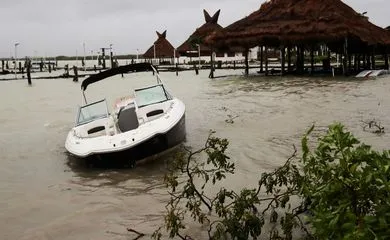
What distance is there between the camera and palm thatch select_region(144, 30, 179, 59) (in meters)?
70.9

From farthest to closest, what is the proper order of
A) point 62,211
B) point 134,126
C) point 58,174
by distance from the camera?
point 134,126 < point 58,174 < point 62,211

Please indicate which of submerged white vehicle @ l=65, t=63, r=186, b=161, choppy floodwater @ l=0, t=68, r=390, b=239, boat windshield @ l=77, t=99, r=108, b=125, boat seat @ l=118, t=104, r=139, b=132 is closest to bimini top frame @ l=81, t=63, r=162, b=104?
submerged white vehicle @ l=65, t=63, r=186, b=161

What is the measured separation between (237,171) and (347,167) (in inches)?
190

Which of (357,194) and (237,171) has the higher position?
(357,194)

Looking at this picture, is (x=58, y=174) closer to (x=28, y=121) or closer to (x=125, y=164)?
(x=125, y=164)

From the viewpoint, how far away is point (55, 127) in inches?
600

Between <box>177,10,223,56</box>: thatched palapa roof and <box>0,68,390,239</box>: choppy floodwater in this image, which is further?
<box>177,10,223,56</box>: thatched palapa roof

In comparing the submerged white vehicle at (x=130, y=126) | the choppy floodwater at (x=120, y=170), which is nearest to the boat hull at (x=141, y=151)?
the submerged white vehicle at (x=130, y=126)

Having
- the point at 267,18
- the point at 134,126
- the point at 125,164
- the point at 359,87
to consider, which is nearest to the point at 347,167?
the point at 125,164

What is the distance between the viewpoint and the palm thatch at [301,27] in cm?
2814

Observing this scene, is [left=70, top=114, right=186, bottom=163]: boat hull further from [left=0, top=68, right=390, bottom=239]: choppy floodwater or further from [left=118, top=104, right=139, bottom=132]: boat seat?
[left=118, top=104, right=139, bottom=132]: boat seat

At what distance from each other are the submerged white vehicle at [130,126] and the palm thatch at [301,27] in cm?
1949

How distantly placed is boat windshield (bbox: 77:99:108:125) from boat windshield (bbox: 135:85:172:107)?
2.72 feet

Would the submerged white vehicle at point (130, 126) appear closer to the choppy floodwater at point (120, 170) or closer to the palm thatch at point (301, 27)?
the choppy floodwater at point (120, 170)
